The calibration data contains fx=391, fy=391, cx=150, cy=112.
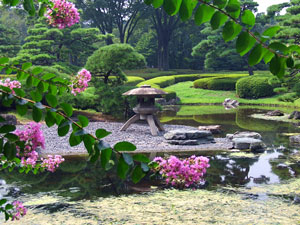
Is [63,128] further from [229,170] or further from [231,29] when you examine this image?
[229,170]

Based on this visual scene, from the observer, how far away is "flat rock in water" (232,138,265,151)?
10.5 metres

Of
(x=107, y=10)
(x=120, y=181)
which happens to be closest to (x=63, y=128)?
(x=120, y=181)

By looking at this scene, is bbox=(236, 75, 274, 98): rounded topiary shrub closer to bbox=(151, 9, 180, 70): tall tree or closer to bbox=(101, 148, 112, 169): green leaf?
bbox=(151, 9, 180, 70): tall tree

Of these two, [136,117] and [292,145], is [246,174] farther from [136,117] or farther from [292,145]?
[136,117]

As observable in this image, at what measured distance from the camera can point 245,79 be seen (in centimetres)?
2708

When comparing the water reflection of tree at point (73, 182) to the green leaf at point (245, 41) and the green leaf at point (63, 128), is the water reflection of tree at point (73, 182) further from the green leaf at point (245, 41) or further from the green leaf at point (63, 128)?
the green leaf at point (245, 41)

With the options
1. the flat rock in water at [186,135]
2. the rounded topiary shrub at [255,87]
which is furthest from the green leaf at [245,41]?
the rounded topiary shrub at [255,87]

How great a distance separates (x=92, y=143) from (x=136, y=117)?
467 inches

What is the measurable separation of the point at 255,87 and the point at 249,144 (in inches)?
646

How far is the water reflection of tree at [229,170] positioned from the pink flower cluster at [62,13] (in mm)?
4805

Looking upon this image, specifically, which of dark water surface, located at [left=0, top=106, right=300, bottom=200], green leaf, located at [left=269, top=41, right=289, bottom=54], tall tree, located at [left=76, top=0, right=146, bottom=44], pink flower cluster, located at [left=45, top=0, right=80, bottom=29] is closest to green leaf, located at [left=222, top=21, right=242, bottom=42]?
green leaf, located at [left=269, top=41, right=289, bottom=54]

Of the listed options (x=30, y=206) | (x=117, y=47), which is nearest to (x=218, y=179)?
(x=30, y=206)

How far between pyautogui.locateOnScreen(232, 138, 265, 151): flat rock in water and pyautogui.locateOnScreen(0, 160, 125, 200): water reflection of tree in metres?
4.13

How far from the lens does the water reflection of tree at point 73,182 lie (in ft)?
22.2
